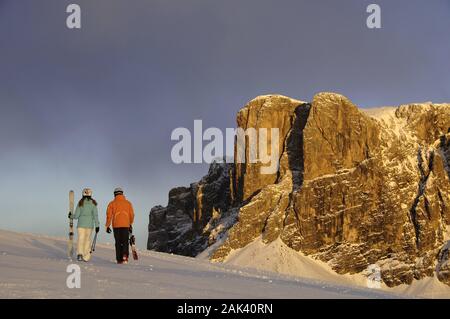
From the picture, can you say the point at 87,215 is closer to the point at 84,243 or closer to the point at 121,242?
the point at 84,243

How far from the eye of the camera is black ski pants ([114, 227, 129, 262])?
828 inches

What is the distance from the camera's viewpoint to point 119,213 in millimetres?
21609

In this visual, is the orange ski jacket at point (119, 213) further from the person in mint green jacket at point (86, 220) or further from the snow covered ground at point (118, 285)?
the snow covered ground at point (118, 285)

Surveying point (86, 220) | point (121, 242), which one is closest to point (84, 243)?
point (86, 220)

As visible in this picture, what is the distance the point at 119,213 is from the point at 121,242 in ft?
3.54

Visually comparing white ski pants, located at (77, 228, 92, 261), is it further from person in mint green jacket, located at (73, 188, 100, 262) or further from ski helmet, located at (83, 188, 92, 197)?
ski helmet, located at (83, 188, 92, 197)

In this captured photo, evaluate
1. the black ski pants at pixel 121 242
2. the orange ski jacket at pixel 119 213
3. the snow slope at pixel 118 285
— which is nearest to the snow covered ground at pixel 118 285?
the snow slope at pixel 118 285

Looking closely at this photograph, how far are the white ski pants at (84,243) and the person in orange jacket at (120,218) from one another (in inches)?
32.2

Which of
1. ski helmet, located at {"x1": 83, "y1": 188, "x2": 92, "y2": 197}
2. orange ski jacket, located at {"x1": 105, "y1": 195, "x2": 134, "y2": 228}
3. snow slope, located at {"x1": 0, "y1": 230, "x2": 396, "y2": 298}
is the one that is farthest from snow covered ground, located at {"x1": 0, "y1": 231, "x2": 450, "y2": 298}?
ski helmet, located at {"x1": 83, "y1": 188, "x2": 92, "y2": 197}

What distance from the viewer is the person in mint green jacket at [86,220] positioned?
842 inches

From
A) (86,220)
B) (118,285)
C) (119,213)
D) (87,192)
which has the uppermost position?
→ (87,192)
